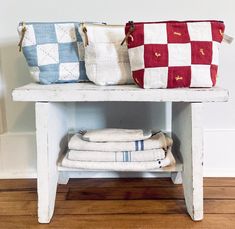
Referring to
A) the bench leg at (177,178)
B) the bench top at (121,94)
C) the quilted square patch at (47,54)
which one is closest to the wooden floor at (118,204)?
the bench leg at (177,178)

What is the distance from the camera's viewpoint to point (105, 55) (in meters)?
0.87

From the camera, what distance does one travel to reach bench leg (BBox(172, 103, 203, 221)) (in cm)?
82

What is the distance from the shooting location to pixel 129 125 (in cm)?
116

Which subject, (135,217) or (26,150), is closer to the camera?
(135,217)

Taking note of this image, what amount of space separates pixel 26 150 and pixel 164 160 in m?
0.56

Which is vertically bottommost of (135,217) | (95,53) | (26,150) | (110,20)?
(135,217)

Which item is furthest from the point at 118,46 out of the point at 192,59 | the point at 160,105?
the point at 160,105

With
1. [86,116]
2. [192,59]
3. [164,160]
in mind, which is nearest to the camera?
[192,59]

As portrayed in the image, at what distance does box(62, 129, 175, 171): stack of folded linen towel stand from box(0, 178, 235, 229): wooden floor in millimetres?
138

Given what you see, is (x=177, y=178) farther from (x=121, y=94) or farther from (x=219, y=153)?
(x=121, y=94)

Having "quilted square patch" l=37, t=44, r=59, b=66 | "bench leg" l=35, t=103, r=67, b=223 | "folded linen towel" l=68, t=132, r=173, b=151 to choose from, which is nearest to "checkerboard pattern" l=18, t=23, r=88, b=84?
"quilted square patch" l=37, t=44, r=59, b=66

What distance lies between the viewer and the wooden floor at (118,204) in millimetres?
858

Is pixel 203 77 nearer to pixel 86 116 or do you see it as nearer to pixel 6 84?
pixel 86 116

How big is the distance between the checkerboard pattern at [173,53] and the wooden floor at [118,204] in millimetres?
386
